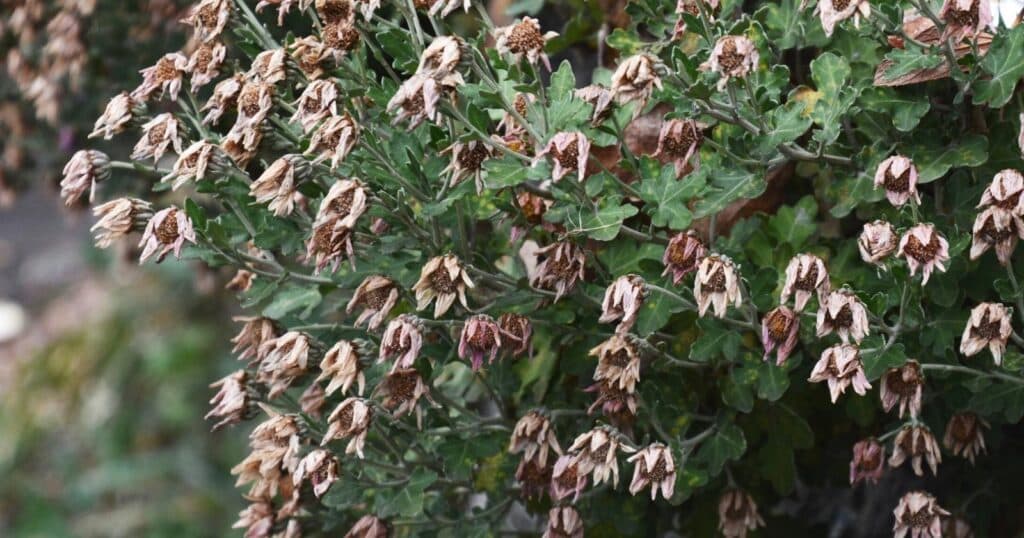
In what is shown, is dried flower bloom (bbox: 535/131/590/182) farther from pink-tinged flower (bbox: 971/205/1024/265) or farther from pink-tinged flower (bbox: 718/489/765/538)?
pink-tinged flower (bbox: 718/489/765/538)

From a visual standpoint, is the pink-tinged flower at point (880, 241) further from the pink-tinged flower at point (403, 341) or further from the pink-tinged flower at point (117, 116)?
the pink-tinged flower at point (117, 116)

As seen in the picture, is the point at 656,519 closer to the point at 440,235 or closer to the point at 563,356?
the point at 563,356

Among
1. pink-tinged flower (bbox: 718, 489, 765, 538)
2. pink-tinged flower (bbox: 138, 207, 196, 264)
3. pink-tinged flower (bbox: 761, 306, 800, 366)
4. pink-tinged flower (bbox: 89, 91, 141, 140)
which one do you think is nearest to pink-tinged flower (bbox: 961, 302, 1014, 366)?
pink-tinged flower (bbox: 761, 306, 800, 366)

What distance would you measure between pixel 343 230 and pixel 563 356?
1.25 feet

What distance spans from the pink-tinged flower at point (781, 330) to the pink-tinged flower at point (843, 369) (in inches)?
1.8

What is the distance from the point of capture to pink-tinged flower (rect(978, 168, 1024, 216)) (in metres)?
1.05

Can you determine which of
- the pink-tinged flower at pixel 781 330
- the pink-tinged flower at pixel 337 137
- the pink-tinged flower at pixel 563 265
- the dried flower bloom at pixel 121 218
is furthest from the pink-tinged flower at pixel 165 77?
the pink-tinged flower at pixel 781 330

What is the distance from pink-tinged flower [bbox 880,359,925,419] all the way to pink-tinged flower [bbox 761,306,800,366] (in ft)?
0.37

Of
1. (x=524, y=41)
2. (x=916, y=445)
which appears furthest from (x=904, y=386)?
(x=524, y=41)

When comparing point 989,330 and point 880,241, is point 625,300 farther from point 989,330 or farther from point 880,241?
point 989,330

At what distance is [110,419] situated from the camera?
155 inches

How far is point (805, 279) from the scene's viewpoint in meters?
1.12

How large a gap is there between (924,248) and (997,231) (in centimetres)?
7

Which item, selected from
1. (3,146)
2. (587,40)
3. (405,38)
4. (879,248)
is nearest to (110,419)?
(3,146)
